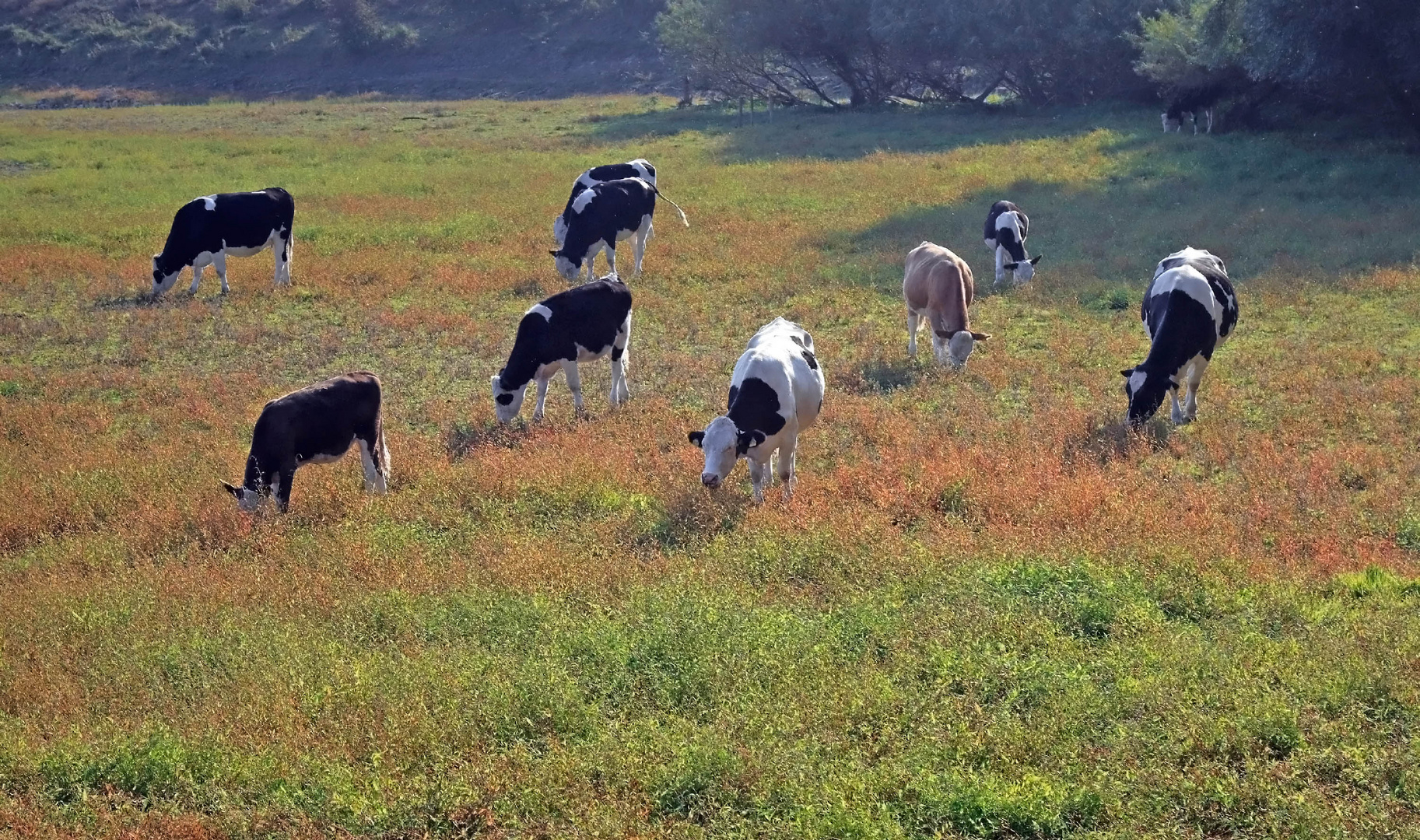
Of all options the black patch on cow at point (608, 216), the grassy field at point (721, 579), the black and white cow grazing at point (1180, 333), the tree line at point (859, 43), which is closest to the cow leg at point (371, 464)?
the grassy field at point (721, 579)

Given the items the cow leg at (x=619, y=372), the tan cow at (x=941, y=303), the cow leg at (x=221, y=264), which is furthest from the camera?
the cow leg at (x=221, y=264)

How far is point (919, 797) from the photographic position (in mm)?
5688

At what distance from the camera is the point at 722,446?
9.80 meters

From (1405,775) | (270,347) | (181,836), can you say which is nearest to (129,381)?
(270,347)

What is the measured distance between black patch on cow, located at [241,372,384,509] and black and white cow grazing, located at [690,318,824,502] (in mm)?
2979

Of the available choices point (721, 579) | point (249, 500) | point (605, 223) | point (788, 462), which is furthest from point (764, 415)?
point (605, 223)

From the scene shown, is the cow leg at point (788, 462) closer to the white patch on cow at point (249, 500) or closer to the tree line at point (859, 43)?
the white patch on cow at point (249, 500)

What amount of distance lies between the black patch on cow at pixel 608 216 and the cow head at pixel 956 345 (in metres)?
7.63

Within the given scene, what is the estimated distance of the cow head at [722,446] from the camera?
32.2 ft

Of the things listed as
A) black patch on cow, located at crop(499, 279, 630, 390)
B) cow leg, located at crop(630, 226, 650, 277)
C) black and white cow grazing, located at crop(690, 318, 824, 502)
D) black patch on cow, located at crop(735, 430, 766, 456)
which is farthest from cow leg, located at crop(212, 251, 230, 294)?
black patch on cow, located at crop(735, 430, 766, 456)

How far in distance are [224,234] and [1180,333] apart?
1469 cm

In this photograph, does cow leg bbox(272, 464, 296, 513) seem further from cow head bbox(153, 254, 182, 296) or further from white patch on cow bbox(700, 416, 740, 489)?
cow head bbox(153, 254, 182, 296)

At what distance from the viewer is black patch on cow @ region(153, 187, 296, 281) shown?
65.8ft

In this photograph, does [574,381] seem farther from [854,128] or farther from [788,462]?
[854,128]
